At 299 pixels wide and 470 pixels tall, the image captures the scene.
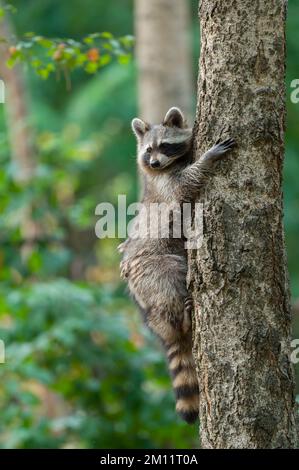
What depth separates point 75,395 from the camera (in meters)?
8.30

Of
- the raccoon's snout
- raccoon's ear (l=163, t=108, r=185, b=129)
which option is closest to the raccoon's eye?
the raccoon's snout

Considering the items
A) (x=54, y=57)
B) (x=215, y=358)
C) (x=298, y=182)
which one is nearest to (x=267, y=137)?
(x=215, y=358)

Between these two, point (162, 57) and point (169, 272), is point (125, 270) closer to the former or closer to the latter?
point (169, 272)

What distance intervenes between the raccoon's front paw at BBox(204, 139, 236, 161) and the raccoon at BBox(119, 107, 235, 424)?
Answer: 244 mm

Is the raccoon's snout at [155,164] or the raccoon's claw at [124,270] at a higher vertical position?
the raccoon's snout at [155,164]

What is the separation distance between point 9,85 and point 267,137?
722 centimetres

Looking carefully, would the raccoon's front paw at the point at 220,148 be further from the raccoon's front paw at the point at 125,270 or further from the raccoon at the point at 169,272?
the raccoon's front paw at the point at 125,270

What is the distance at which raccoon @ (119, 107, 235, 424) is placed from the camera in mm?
4949

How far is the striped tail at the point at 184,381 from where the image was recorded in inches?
195

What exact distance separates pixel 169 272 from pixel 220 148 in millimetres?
1173

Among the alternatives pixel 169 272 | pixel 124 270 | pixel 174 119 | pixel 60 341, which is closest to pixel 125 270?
pixel 124 270

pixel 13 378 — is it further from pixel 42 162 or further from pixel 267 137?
pixel 267 137

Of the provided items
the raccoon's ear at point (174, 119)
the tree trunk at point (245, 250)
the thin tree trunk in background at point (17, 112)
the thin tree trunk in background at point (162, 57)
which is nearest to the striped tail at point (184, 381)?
the tree trunk at point (245, 250)

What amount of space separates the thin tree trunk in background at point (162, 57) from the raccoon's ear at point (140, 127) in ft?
7.33
